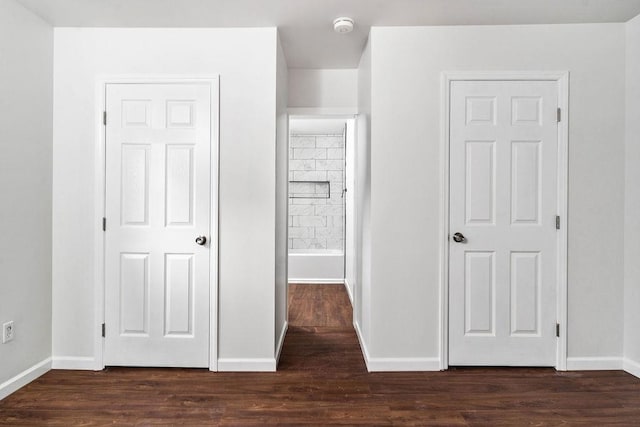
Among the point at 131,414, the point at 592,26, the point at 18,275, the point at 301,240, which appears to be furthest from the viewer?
the point at 301,240

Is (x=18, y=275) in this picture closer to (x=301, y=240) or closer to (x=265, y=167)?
(x=265, y=167)

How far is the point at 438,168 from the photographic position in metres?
2.52

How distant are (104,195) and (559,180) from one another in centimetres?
321

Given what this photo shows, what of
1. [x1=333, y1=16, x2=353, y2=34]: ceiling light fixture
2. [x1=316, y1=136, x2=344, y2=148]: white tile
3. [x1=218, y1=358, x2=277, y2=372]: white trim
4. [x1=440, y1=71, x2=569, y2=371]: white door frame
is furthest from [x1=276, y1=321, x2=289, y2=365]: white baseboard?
[x1=316, y1=136, x2=344, y2=148]: white tile

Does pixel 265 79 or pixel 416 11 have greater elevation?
pixel 416 11

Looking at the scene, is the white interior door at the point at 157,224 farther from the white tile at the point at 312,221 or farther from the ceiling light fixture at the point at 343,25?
the white tile at the point at 312,221

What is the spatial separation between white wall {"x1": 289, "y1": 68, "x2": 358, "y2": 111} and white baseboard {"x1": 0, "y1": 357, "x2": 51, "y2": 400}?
2.78m

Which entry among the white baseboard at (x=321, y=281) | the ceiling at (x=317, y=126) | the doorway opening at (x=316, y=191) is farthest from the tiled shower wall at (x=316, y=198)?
the white baseboard at (x=321, y=281)

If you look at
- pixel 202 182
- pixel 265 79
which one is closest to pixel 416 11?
pixel 265 79

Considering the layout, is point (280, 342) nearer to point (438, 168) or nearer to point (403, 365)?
point (403, 365)

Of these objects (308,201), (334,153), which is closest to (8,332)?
(308,201)

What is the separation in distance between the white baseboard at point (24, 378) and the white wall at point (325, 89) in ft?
9.14

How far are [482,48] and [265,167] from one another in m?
1.75

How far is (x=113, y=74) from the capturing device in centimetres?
252
